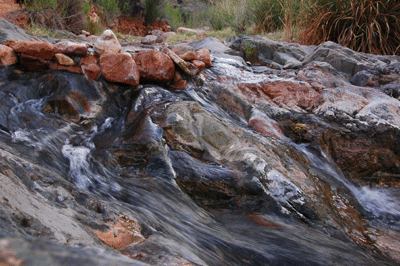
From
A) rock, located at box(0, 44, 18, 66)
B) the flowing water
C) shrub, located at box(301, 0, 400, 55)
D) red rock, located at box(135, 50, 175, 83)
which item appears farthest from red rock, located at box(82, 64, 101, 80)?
shrub, located at box(301, 0, 400, 55)

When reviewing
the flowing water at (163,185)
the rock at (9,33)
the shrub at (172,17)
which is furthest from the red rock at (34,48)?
the shrub at (172,17)

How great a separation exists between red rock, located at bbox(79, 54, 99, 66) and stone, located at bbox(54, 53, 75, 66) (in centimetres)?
13

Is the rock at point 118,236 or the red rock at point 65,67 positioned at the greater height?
the red rock at point 65,67

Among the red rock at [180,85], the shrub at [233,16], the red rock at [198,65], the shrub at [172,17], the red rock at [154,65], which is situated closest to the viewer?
the red rock at [154,65]

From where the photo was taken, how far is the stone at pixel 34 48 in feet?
11.1

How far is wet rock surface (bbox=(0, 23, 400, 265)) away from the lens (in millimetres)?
1274

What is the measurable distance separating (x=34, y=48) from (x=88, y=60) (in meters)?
0.65

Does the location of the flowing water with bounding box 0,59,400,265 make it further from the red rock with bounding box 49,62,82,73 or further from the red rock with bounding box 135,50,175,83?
the red rock with bounding box 135,50,175,83

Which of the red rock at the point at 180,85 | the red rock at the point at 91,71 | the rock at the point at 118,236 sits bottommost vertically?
the rock at the point at 118,236

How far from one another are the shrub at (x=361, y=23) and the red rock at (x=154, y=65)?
14.1 feet

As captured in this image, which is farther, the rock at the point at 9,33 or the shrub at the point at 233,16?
the shrub at the point at 233,16

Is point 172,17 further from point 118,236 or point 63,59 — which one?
point 118,236

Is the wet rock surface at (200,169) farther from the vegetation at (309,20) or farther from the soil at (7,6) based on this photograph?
the soil at (7,6)

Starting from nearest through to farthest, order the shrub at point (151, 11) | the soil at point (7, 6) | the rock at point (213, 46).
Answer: the rock at point (213, 46), the soil at point (7, 6), the shrub at point (151, 11)
